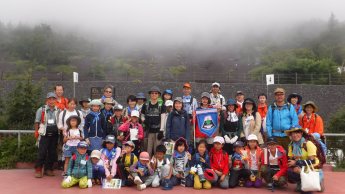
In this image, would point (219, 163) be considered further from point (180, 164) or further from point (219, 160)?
point (180, 164)

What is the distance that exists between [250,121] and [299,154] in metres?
1.04

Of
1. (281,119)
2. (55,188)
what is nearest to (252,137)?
(281,119)

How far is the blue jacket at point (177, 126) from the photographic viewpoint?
20.0 ft

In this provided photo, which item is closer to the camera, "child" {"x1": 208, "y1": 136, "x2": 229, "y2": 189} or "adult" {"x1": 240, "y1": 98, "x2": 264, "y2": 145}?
"child" {"x1": 208, "y1": 136, "x2": 229, "y2": 189}

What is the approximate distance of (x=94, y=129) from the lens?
609 centimetres

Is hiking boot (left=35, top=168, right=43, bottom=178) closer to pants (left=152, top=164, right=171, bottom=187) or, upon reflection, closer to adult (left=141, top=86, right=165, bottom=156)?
adult (left=141, top=86, right=165, bottom=156)

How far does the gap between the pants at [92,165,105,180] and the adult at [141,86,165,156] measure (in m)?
0.93

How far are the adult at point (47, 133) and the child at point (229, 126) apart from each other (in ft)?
9.90

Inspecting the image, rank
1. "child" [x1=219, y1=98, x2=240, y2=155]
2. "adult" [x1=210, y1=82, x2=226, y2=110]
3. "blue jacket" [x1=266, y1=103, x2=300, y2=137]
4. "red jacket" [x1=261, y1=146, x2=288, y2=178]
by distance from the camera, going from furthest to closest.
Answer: "adult" [x1=210, y1=82, x2=226, y2=110] → "child" [x1=219, y1=98, x2=240, y2=155] → "blue jacket" [x1=266, y1=103, x2=300, y2=137] → "red jacket" [x1=261, y1=146, x2=288, y2=178]

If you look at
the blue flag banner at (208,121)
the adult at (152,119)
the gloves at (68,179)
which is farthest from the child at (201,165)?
the gloves at (68,179)

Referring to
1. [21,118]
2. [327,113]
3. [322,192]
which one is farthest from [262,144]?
[327,113]

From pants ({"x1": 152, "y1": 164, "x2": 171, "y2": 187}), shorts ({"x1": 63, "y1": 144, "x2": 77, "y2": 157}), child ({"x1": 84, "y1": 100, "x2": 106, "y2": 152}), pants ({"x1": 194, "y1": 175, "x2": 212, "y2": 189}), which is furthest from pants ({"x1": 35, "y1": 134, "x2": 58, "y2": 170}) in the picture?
pants ({"x1": 194, "y1": 175, "x2": 212, "y2": 189})

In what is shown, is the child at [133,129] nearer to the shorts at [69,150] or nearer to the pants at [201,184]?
the shorts at [69,150]

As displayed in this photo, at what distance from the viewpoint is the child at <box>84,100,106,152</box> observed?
607 centimetres
